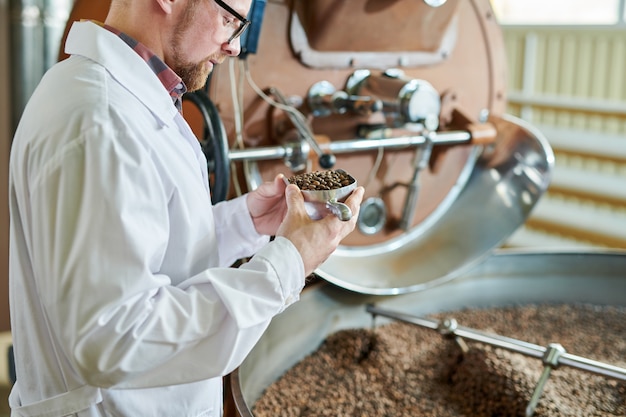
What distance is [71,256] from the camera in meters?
0.84

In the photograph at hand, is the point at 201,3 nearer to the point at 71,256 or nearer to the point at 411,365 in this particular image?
the point at 71,256

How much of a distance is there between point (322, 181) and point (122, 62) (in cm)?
35

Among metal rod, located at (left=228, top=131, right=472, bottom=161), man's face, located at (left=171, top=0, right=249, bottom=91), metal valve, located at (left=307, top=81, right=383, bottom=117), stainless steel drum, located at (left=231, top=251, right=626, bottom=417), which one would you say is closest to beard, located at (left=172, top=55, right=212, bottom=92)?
man's face, located at (left=171, top=0, right=249, bottom=91)

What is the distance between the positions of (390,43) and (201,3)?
0.87 m

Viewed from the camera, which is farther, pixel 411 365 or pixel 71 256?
pixel 411 365

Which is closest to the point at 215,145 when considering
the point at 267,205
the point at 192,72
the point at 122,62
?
the point at 267,205

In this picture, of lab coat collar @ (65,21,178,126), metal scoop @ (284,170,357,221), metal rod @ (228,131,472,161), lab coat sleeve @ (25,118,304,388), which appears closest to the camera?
lab coat sleeve @ (25,118,304,388)

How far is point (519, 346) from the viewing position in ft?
5.07

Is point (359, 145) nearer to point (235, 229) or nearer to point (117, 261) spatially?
point (235, 229)

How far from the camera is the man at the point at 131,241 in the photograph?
84cm

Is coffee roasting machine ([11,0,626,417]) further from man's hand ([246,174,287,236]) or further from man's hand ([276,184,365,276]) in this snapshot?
man's hand ([276,184,365,276])

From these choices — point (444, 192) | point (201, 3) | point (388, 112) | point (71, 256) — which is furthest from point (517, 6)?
point (71, 256)

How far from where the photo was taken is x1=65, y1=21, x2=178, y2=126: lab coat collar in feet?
3.11

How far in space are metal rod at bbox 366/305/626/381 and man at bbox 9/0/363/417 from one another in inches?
25.8
